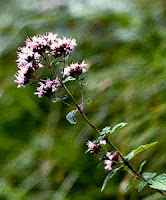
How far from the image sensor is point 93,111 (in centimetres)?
175

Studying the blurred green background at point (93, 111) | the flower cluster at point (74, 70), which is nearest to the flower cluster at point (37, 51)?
the flower cluster at point (74, 70)

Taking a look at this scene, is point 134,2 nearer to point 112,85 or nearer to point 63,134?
point 112,85

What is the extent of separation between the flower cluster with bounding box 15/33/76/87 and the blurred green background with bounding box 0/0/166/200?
0.60 metres

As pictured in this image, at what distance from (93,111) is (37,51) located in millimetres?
986

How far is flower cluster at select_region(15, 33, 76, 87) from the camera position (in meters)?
0.78

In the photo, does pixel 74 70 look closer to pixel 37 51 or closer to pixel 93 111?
pixel 37 51

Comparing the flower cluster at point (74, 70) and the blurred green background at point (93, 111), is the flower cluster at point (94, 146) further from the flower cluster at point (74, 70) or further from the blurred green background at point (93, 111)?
the blurred green background at point (93, 111)

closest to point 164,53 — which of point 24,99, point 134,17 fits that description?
point 134,17

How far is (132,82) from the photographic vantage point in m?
1.68

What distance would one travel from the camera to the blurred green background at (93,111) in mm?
1464

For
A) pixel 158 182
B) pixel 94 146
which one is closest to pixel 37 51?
pixel 94 146

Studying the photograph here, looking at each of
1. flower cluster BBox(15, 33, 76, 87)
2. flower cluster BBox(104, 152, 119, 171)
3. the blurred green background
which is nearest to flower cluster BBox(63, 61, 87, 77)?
flower cluster BBox(15, 33, 76, 87)

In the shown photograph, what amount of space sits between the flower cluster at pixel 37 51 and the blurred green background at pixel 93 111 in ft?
1.95

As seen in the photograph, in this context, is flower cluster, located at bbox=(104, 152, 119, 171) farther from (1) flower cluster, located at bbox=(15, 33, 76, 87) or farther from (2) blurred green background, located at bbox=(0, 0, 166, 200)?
(2) blurred green background, located at bbox=(0, 0, 166, 200)
